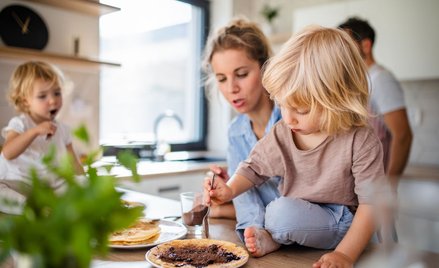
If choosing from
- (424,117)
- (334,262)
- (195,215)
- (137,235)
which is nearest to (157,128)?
(424,117)

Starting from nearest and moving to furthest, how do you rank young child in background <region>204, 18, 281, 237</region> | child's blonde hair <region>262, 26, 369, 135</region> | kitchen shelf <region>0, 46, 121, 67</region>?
child's blonde hair <region>262, 26, 369, 135</region> < young child in background <region>204, 18, 281, 237</region> < kitchen shelf <region>0, 46, 121, 67</region>

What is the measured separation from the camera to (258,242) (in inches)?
35.6

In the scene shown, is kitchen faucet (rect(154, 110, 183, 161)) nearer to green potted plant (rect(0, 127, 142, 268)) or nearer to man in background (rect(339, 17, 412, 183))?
man in background (rect(339, 17, 412, 183))

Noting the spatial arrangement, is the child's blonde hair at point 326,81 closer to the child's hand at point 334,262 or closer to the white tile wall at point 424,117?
the child's hand at point 334,262

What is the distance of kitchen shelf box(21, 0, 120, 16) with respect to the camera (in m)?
2.45

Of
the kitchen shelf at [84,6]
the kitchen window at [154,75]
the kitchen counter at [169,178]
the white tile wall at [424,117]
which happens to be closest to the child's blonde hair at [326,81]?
the kitchen counter at [169,178]

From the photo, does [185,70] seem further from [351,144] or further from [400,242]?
[400,242]

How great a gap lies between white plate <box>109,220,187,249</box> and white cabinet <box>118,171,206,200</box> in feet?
4.22

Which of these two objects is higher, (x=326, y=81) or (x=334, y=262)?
(x=326, y=81)

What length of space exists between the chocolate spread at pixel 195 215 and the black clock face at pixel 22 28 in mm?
1753

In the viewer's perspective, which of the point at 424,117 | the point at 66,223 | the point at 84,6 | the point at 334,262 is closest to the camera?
the point at 66,223

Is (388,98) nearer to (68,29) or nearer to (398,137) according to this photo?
(398,137)

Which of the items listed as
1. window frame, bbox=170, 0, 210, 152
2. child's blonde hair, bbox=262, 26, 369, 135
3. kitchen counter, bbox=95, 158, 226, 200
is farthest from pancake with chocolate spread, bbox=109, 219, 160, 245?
window frame, bbox=170, 0, 210, 152

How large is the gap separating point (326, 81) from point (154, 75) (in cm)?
267
